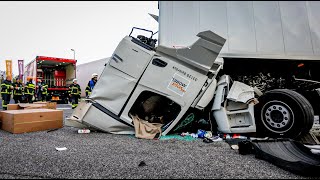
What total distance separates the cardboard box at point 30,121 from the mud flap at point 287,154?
3.29 metres

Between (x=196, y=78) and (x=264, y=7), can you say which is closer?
(x=196, y=78)

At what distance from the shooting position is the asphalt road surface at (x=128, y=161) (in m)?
1.73

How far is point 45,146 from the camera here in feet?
8.74

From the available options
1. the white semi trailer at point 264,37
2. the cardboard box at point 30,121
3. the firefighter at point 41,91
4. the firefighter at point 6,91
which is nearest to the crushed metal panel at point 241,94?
the white semi trailer at point 264,37

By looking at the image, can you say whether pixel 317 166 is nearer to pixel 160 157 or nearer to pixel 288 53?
pixel 160 157

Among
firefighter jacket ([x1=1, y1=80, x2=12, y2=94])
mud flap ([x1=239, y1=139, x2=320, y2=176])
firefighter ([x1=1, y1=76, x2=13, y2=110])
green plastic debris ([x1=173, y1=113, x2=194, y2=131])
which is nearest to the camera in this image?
mud flap ([x1=239, y1=139, x2=320, y2=176])

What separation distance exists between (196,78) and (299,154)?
5.10 ft

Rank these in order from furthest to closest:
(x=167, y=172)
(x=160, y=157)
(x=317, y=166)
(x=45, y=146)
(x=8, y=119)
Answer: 1. (x=8, y=119)
2. (x=45, y=146)
3. (x=160, y=157)
4. (x=167, y=172)
5. (x=317, y=166)

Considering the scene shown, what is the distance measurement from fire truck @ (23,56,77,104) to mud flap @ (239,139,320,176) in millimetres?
11408

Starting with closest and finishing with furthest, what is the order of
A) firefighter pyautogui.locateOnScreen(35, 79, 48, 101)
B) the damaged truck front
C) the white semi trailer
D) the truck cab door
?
the damaged truck front, the truck cab door, the white semi trailer, firefighter pyautogui.locateOnScreen(35, 79, 48, 101)

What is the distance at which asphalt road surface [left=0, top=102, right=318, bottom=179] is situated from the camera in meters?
1.73

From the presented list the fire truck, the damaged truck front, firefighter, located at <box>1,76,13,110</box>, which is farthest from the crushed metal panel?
the fire truck

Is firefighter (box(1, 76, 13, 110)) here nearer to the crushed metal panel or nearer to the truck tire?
the crushed metal panel

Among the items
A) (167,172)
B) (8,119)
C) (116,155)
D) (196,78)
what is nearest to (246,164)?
(167,172)
